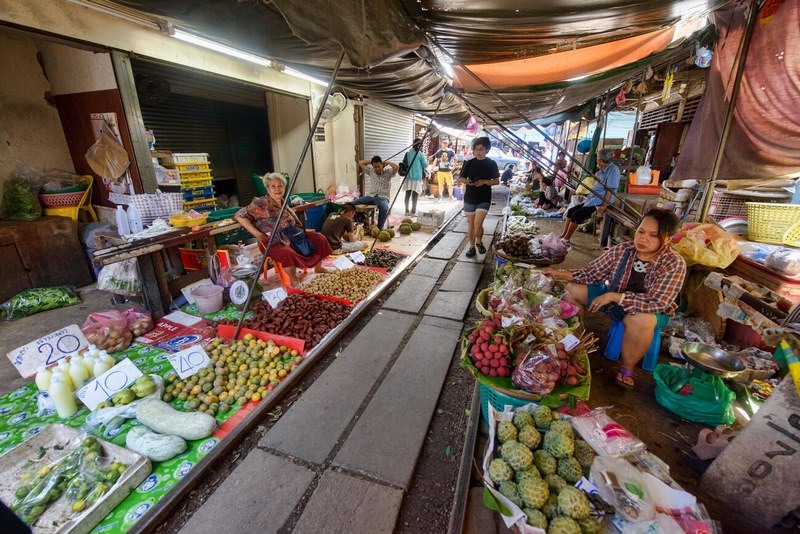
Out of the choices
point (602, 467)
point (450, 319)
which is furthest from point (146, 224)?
point (602, 467)

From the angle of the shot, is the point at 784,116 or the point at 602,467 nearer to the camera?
the point at 602,467

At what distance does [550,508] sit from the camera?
1462 millimetres

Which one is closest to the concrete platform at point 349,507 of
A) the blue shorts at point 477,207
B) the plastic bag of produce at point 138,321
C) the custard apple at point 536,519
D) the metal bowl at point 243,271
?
the custard apple at point 536,519

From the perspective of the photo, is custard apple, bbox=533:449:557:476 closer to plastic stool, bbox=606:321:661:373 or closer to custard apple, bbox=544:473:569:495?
custard apple, bbox=544:473:569:495

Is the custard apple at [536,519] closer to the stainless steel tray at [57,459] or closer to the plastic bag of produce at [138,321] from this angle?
the stainless steel tray at [57,459]

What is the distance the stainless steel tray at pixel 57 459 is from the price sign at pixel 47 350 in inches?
35.2

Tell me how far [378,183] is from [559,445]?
7.45 metres

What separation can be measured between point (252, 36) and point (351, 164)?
260 inches

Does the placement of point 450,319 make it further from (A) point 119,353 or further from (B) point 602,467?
(A) point 119,353

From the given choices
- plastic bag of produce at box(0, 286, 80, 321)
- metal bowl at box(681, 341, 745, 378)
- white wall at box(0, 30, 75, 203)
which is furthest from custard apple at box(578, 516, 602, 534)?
white wall at box(0, 30, 75, 203)

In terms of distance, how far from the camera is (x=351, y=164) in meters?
9.38

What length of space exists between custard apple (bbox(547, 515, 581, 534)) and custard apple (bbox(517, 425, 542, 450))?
33 cm

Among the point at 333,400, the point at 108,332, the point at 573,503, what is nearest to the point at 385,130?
the point at 108,332

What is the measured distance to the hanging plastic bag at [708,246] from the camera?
3141mm
